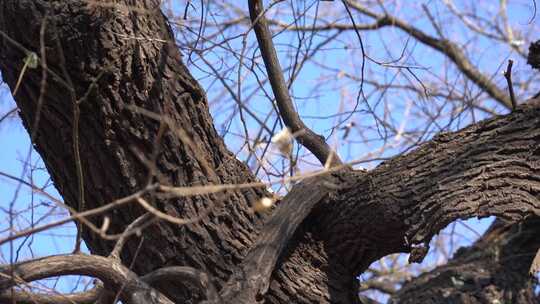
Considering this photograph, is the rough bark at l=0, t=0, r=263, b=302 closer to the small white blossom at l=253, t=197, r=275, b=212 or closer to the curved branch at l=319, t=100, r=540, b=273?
the small white blossom at l=253, t=197, r=275, b=212

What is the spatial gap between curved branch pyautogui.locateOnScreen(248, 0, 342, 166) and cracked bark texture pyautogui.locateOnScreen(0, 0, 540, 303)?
0.34 meters

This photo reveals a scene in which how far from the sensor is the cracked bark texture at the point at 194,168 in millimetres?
2764

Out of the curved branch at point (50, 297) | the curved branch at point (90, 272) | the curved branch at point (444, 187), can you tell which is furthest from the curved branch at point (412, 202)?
the curved branch at point (50, 297)

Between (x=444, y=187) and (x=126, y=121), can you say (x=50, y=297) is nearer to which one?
(x=126, y=121)

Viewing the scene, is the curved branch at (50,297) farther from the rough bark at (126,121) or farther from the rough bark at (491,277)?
the rough bark at (491,277)

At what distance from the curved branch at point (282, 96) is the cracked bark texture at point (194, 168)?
0.34 meters

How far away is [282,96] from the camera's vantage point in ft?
11.7

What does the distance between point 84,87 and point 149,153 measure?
0.32 meters

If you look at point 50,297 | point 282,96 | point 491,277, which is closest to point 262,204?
point 50,297

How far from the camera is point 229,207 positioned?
3070mm

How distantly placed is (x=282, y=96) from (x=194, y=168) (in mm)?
755

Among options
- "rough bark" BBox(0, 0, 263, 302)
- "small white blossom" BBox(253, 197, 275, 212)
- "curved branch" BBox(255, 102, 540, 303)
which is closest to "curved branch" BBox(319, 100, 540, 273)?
"curved branch" BBox(255, 102, 540, 303)

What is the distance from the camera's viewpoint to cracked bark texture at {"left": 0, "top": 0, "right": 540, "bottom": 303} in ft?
9.07

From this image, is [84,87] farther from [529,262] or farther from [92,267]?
[529,262]
